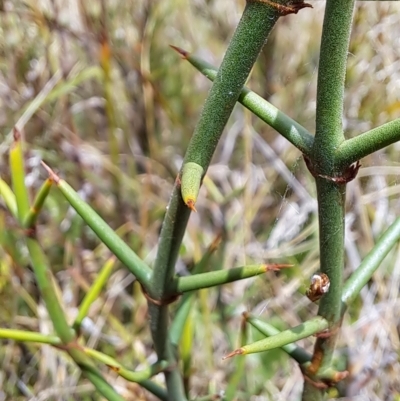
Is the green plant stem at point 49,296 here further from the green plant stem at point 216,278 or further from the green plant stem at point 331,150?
the green plant stem at point 331,150

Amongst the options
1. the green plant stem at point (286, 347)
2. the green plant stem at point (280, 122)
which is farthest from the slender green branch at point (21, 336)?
the green plant stem at point (280, 122)

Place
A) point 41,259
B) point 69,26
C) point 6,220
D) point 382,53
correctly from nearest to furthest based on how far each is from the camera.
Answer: point 41,259 → point 6,220 → point 382,53 → point 69,26

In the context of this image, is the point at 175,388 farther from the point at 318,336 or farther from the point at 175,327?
the point at 318,336

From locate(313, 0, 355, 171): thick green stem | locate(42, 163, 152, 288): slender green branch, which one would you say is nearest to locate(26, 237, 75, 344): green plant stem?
locate(42, 163, 152, 288): slender green branch

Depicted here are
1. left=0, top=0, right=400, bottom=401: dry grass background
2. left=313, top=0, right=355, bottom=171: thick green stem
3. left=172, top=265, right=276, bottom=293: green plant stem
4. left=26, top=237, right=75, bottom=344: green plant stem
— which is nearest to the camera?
left=313, top=0, right=355, bottom=171: thick green stem


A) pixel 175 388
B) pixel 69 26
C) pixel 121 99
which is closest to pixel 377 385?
pixel 175 388

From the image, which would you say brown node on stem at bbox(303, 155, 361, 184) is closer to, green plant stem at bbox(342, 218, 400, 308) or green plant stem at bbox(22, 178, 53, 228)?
green plant stem at bbox(342, 218, 400, 308)
